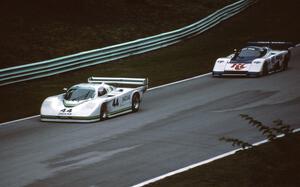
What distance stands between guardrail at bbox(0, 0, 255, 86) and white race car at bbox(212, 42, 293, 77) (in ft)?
19.6

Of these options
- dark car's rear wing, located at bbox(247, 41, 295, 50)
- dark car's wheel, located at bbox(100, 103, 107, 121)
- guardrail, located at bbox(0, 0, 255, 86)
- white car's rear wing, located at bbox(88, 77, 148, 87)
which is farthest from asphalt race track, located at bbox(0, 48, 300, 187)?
guardrail, located at bbox(0, 0, 255, 86)

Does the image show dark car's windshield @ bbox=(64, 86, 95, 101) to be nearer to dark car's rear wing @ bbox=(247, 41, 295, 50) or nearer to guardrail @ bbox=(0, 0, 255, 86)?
guardrail @ bbox=(0, 0, 255, 86)

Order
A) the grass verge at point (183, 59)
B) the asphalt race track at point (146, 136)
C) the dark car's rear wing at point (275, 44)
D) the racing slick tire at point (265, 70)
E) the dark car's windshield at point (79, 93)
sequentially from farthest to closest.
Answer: the dark car's rear wing at point (275, 44)
the racing slick tire at point (265, 70)
the grass verge at point (183, 59)
the dark car's windshield at point (79, 93)
the asphalt race track at point (146, 136)

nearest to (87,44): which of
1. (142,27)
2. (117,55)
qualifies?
(117,55)

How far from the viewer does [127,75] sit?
2761 centimetres

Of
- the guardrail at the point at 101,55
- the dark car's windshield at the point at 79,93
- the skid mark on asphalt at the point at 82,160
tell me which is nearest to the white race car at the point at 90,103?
the dark car's windshield at the point at 79,93

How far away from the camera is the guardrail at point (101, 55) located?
2641cm

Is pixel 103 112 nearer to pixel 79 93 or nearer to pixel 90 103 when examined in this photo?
pixel 90 103

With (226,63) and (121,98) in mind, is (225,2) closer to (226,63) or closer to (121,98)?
(226,63)

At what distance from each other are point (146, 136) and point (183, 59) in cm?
1374

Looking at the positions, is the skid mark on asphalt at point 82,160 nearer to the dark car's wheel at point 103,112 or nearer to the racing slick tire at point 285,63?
the dark car's wheel at point 103,112

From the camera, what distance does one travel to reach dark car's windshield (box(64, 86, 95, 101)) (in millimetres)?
20359

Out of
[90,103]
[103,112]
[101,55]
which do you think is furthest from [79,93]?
[101,55]

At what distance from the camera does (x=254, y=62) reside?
2652 cm
